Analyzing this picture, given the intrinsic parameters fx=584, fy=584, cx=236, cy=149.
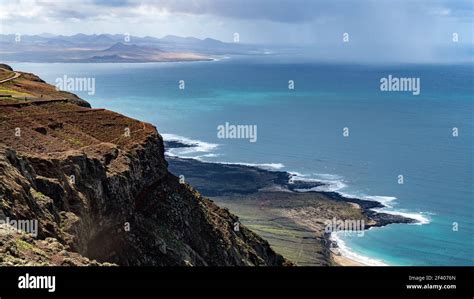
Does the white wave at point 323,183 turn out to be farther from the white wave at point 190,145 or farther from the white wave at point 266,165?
the white wave at point 190,145

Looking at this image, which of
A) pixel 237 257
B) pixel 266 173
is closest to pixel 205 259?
pixel 237 257

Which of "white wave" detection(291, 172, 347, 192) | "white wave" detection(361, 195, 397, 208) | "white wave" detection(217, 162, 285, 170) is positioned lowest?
"white wave" detection(361, 195, 397, 208)

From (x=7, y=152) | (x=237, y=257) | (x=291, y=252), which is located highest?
(x=7, y=152)

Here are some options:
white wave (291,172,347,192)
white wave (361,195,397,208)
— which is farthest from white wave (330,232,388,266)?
white wave (291,172,347,192)

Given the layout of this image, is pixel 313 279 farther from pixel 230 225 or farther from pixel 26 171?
pixel 230 225

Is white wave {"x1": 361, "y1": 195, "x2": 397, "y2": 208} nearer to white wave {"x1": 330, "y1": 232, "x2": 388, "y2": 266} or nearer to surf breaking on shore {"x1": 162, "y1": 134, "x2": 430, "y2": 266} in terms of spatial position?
surf breaking on shore {"x1": 162, "y1": 134, "x2": 430, "y2": 266}

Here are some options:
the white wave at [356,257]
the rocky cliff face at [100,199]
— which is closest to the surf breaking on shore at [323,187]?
the white wave at [356,257]

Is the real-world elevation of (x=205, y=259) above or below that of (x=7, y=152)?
below
